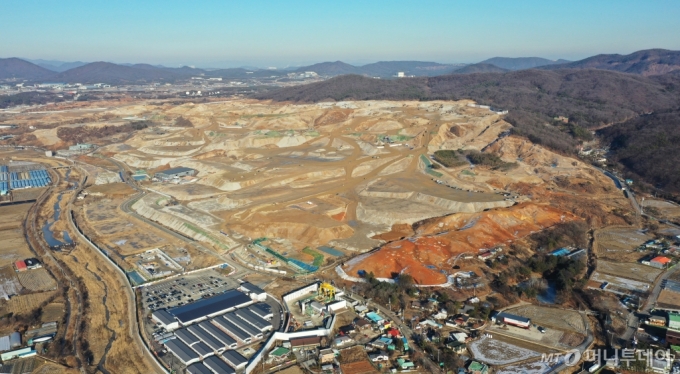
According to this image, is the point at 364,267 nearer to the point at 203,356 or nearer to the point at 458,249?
the point at 458,249

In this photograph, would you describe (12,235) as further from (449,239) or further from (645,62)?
(645,62)

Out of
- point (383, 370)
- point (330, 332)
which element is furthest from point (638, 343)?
point (330, 332)

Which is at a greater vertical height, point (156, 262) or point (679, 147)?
point (679, 147)

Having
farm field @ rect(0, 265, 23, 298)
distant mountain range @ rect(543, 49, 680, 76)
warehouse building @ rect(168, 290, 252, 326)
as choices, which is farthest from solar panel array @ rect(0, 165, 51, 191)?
distant mountain range @ rect(543, 49, 680, 76)

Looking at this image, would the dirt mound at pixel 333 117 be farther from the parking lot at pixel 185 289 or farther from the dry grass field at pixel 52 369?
the dry grass field at pixel 52 369

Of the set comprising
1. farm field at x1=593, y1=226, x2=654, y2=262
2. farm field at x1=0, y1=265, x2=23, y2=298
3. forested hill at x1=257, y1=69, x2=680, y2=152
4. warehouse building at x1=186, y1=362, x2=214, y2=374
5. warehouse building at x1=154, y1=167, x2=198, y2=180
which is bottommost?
farm field at x1=0, y1=265, x2=23, y2=298

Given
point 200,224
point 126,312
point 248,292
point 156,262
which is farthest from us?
point 200,224

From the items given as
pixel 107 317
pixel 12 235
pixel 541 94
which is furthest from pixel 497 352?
pixel 541 94

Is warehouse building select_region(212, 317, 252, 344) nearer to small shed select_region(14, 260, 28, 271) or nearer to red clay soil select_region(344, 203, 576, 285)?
red clay soil select_region(344, 203, 576, 285)
